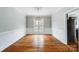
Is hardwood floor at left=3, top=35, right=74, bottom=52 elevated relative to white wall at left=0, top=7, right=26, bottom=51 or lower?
lower

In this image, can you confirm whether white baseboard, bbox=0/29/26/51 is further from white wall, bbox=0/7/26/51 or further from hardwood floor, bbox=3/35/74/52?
hardwood floor, bbox=3/35/74/52

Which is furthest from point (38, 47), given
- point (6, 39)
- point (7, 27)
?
point (7, 27)

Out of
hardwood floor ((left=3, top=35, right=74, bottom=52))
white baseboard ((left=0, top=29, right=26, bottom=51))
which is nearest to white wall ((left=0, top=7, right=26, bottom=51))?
white baseboard ((left=0, top=29, right=26, bottom=51))

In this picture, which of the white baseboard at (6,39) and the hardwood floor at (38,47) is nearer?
the white baseboard at (6,39)

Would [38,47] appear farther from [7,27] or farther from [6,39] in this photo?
[7,27]

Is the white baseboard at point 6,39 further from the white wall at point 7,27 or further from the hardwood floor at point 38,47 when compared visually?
the hardwood floor at point 38,47

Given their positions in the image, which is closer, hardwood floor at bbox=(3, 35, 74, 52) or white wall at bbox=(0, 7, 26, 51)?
white wall at bbox=(0, 7, 26, 51)

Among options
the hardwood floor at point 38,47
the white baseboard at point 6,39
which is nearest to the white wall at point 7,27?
the white baseboard at point 6,39

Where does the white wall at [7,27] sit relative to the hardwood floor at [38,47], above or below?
above

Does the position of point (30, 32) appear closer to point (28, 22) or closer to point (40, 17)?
point (28, 22)

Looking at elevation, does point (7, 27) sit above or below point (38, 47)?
above
